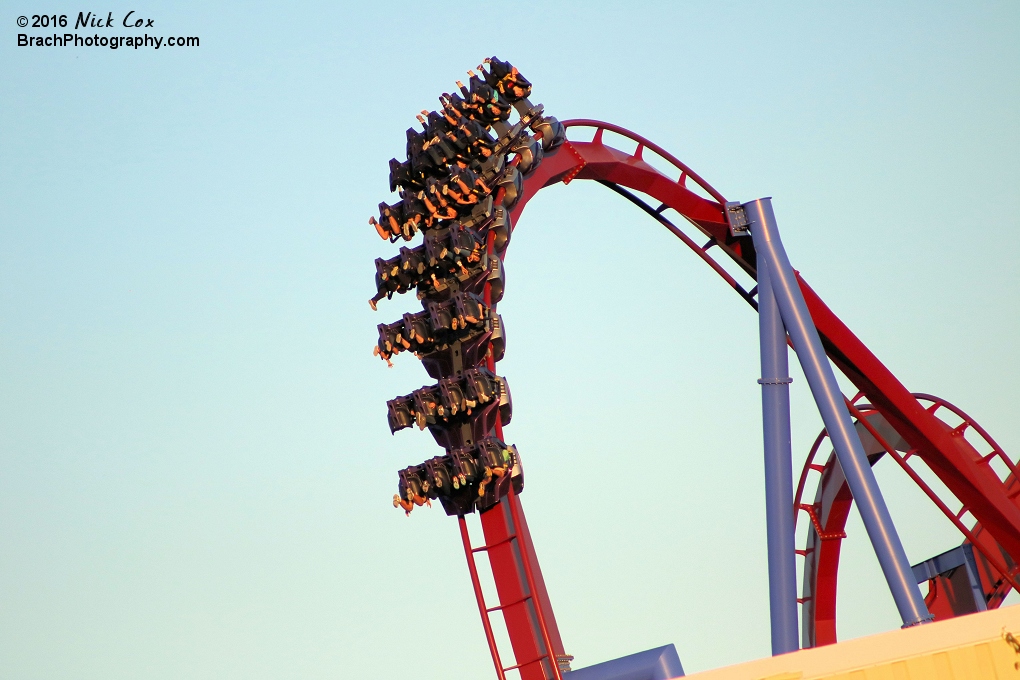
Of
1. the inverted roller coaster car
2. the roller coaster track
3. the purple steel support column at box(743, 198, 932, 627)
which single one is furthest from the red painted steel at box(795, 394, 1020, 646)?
the inverted roller coaster car

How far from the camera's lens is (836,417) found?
11109 mm

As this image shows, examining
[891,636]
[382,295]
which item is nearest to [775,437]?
[382,295]

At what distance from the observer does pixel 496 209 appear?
11.1m

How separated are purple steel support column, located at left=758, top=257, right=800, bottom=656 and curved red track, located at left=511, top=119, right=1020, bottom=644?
115cm

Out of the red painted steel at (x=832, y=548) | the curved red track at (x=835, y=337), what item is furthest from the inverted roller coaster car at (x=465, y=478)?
the red painted steel at (x=832, y=548)

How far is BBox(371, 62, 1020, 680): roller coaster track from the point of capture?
396 inches

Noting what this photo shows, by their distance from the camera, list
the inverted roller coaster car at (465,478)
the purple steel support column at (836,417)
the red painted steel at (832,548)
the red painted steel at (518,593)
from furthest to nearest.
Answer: the red painted steel at (832,548)
the inverted roller coaster car at (465,478)
the purple steel support column at (836,417)
the red painted steel at (518,593)

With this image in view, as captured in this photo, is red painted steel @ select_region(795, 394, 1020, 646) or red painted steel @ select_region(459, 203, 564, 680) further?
red painted steel @ select_region(795, 394, 1020, 646)

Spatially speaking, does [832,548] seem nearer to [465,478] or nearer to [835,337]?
[835,337]

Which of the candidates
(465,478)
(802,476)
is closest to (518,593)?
(465,478)

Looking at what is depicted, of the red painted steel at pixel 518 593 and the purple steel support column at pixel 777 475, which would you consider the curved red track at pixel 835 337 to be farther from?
the red painted steel at pixel 518 593

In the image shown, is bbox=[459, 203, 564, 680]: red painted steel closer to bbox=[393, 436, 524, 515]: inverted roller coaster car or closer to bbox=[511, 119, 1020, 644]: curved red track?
bbox=[393, 436, 524, 515]: inverted roller coaster car

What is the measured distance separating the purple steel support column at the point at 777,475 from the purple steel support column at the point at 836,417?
0.59 feet

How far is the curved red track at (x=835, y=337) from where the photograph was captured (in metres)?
12.4
